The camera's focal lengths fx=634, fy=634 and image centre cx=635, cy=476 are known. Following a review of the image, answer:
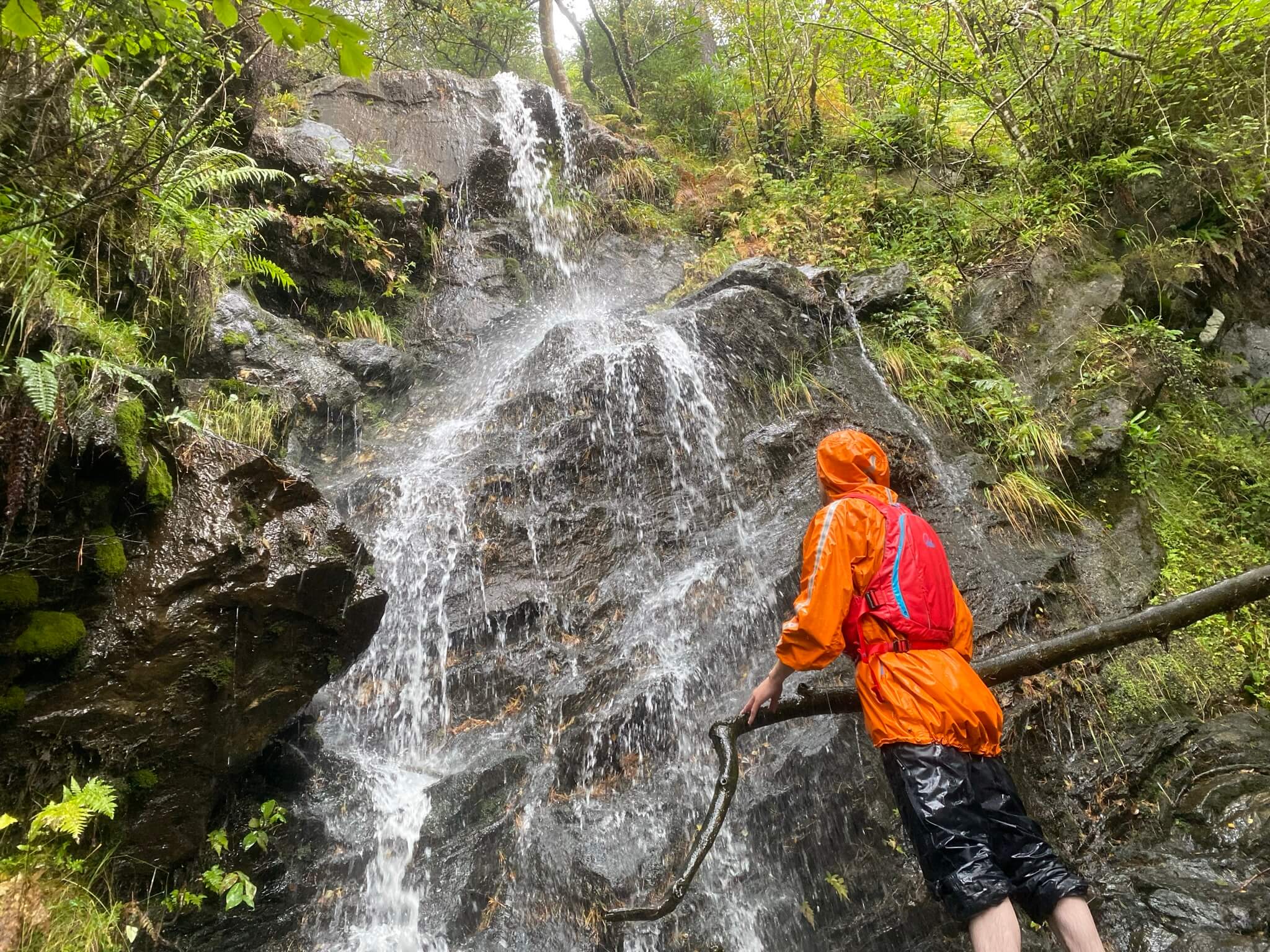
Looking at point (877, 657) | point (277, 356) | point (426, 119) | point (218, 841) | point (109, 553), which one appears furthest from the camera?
point (426, 119)

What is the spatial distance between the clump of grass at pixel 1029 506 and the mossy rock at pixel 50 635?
666 centimetres

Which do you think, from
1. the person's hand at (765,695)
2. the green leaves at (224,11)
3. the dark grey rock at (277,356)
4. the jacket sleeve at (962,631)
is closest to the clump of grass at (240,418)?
the dark grey rock at (277,356)

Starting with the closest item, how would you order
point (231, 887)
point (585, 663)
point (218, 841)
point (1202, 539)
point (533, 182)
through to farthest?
point (231, 887), point (218, 841), point (585, 663), point (1202, 539), point (533, 182)

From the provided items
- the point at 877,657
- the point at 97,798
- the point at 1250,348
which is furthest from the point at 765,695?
the point at 1250,348

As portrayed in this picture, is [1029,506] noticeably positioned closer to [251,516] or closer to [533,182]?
[251,516]

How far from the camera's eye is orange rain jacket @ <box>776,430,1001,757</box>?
8.63ft

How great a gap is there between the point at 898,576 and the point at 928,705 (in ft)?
1.79

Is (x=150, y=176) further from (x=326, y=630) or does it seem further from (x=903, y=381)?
(x=903, y=381)

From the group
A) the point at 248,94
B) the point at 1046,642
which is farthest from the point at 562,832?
the point at 248,94

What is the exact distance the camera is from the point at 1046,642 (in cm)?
304

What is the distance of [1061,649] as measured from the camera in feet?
9.89

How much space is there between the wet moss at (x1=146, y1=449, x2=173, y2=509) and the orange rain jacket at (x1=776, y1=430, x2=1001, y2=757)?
340 centimetres

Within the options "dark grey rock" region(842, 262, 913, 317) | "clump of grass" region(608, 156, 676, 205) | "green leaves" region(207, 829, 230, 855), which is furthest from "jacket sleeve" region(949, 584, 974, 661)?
"clump of grass" region(608, 156, 676, 205)

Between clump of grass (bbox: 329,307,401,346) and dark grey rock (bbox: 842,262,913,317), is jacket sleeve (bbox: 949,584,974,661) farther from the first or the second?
clump of grass (bbox: 329,307,401,346)
